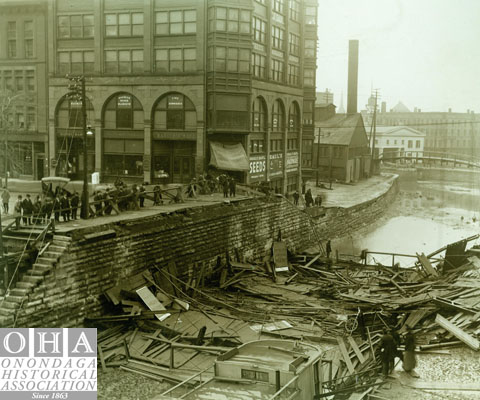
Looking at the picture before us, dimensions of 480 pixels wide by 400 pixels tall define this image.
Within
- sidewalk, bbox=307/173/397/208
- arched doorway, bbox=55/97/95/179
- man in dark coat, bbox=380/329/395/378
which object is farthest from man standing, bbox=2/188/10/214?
sidewalk, bbox=307/173/397/208

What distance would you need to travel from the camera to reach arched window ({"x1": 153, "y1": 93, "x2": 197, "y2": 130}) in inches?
1492

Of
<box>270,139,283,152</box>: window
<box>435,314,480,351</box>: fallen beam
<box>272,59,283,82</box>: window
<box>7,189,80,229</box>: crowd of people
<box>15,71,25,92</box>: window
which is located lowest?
<box>435,314,480,351</box>: fallen beam

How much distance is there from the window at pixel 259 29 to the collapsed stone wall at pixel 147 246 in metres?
13.4

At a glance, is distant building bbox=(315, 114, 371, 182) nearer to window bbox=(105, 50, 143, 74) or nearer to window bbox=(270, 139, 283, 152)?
window bbox=(270, 139, 283, 152)

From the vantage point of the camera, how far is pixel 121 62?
36.9 m

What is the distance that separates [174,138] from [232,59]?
276 inches

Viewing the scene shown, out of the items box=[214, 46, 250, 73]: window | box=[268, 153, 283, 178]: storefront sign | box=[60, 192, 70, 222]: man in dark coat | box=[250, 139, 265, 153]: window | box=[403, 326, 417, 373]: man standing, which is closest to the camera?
box=[403, 326, 417, 373]: man standing

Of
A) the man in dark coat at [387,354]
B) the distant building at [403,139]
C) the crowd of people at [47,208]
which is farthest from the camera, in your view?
the distant building at [403,139]

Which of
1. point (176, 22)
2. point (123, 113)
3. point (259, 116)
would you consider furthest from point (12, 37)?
point (259, 116)

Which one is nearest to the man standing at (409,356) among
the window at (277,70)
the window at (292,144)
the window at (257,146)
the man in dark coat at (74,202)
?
the man in dark coat at (74,202)

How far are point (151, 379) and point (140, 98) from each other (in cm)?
2364

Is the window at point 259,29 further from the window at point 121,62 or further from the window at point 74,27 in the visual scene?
the window at point 74,27

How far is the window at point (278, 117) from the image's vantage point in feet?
155

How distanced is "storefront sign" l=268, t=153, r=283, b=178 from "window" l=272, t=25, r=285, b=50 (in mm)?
9132
